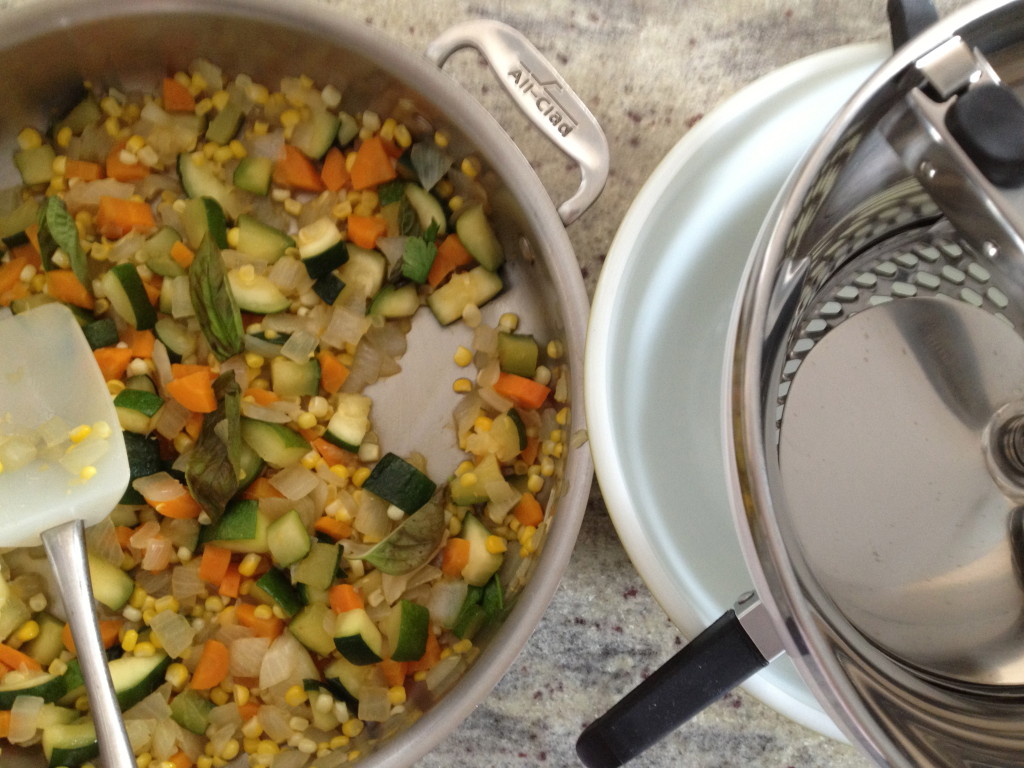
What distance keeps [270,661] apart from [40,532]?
30 centimetres

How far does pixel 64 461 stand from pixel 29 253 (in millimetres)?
314

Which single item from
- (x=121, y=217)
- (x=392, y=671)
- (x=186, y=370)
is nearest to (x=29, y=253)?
(x=121, y=217)

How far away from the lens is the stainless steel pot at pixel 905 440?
59 centimetres

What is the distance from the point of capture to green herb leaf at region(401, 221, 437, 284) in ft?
3.29

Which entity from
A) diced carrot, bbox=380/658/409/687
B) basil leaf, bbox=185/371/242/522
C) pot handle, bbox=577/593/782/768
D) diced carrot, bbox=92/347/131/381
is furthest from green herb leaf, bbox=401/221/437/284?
pot handle, bbox=577/593/782/768

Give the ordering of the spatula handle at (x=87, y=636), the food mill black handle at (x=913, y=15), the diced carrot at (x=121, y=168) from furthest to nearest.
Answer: the diced carrot at (x=121, y=168) < the spatula handle at (x=87, y=636) < the food mill black handle at (x=913, y=15)

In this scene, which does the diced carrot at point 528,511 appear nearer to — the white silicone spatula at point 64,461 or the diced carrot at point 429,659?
the diced carrot at point 429,659

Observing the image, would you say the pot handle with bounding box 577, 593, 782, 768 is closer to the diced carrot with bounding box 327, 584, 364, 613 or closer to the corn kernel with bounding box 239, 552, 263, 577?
the diced carrot with bounding box 327, 584, 364, 613

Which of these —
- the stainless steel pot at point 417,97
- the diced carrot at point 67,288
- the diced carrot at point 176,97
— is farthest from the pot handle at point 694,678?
the diced carrot at point 176,97

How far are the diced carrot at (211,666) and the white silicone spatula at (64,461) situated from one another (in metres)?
0.13

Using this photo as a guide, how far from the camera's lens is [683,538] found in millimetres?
790

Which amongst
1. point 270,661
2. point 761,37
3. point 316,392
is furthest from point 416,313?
point 761,37

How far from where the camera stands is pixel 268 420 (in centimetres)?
99

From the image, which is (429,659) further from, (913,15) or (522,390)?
(913,15)
